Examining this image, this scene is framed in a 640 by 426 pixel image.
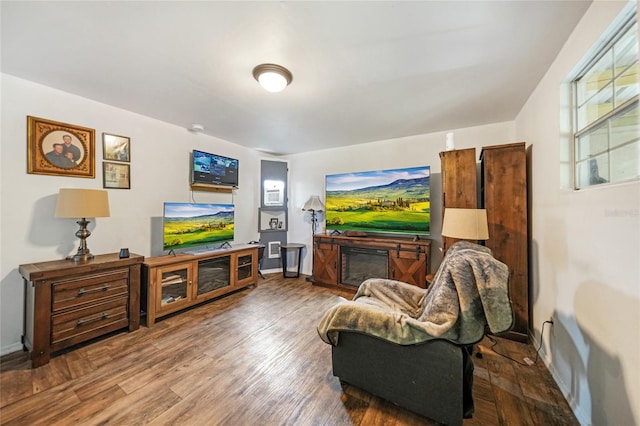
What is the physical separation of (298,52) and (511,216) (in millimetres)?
2509

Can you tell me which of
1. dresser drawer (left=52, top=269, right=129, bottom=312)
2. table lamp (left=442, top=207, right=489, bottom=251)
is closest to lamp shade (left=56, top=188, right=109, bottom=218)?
dresser drawer (left=52, top=269, right=129, bottom=312)

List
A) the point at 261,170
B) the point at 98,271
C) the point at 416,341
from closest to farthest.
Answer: the point at 416,341 → the point at 98,271 → the point at 261,170

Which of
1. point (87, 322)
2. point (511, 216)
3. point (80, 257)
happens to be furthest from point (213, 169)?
point (511, 216)

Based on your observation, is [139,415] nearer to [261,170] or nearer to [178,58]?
[178,58]

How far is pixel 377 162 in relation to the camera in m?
3.99

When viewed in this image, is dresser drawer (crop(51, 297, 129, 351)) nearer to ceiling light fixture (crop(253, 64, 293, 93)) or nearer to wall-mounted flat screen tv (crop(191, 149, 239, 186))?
wall-mounted flat screen tv (crop(191, 149, 239, 186))

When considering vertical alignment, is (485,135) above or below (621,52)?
above

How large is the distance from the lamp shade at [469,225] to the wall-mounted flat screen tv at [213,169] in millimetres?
3316

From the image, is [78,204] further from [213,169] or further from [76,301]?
[213,169]

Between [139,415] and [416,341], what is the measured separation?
176cm

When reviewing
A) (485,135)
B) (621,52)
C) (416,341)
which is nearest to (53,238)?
(416,341)

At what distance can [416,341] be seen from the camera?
137cm

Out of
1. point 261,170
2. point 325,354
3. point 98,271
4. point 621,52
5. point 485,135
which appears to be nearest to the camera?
point 621,52

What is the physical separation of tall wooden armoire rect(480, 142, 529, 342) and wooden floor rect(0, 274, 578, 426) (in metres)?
0.43
